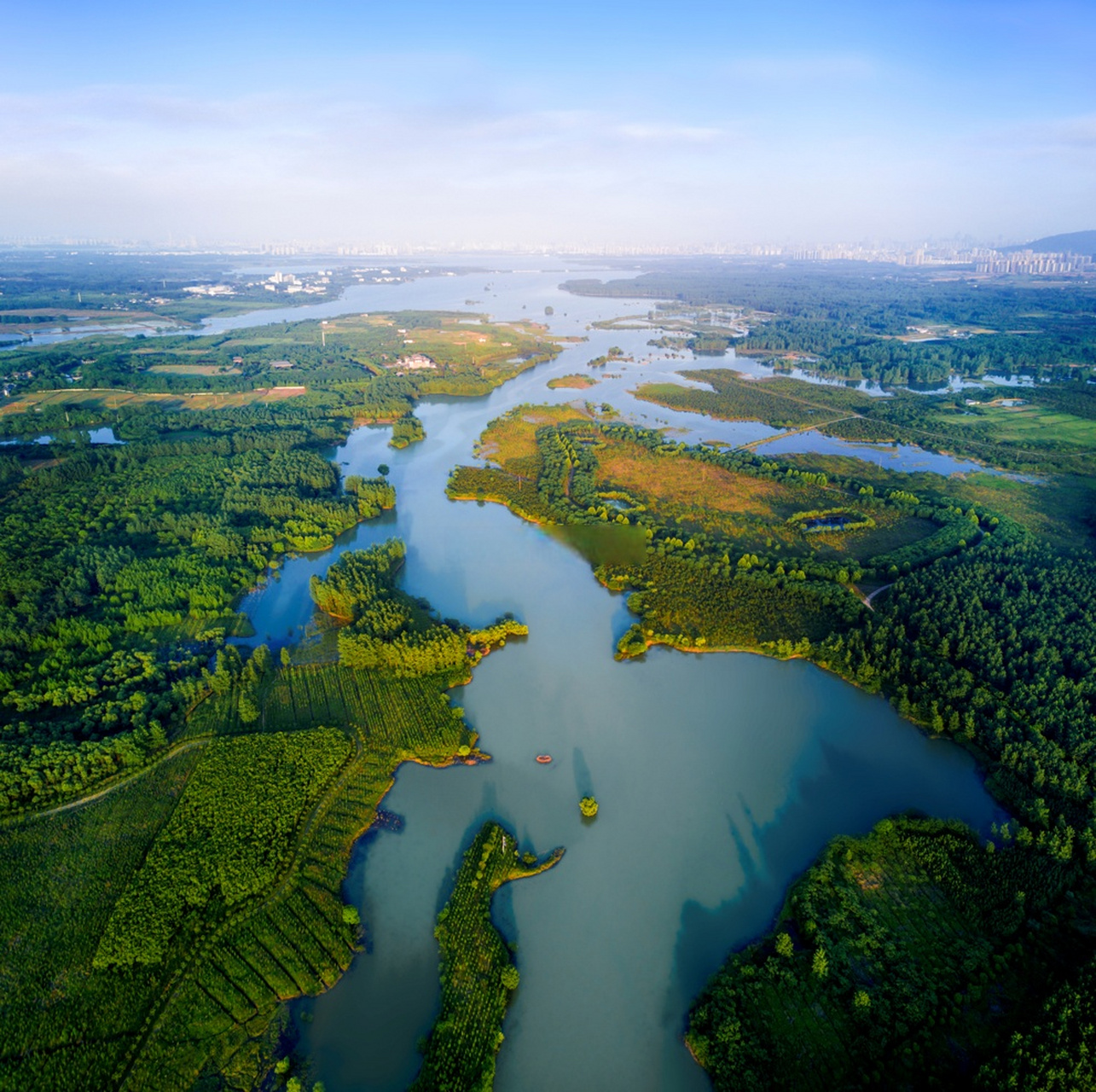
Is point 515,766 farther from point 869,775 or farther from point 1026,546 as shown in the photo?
point 1026,546

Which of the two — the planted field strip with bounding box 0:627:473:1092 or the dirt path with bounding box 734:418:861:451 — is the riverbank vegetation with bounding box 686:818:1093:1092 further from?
the dirt path with bounding box 734:418:861:451

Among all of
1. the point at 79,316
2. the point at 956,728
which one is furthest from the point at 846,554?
the point at 79,316

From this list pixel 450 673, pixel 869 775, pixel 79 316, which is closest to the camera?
pixel 869 775

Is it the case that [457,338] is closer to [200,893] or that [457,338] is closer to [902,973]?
[200,893]

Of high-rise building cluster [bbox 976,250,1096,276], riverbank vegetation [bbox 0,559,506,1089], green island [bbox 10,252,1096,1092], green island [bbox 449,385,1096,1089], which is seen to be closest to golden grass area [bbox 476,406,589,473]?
green island [bbox 449,385,1096,1089]

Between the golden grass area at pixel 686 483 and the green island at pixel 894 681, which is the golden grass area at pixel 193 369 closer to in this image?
the green island at pixel 894 681

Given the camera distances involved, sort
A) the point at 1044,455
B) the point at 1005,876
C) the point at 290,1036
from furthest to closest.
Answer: the point at 1044,455 → the point at 1005,876 → the point at 290,1036

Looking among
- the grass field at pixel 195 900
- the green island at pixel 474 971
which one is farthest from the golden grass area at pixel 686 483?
the green island at pixel 474 971

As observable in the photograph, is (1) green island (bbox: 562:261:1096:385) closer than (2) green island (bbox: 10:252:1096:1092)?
No
